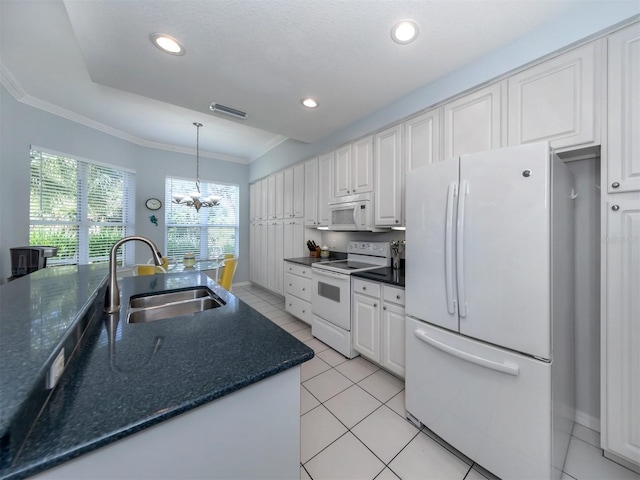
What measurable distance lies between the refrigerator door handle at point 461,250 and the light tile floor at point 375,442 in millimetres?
889

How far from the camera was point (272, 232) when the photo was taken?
4.64 meters

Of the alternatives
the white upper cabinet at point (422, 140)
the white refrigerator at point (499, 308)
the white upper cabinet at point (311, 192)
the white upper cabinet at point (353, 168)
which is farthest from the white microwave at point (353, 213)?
the white refrigerator at point (499, 308)

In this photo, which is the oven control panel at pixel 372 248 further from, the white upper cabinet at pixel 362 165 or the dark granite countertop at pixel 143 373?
the dark granite countertop at pixel 143 373

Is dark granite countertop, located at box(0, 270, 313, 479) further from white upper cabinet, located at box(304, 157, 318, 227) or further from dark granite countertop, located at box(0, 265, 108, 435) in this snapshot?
white upper cabinet, located at box(304, 157, 318, 227)

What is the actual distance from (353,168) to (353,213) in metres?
0.57

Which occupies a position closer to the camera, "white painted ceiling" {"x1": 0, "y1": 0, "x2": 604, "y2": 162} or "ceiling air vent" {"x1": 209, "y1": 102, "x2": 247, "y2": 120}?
"white painted ceiling" {"x1": 0, "y1": 0, "x2": 604, "y2": 162}

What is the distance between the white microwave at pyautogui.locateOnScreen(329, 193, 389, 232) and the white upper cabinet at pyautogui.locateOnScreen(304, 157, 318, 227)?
→ 432 millimetres

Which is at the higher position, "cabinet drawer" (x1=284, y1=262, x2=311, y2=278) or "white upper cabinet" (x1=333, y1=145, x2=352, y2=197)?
"white upper cabinet" (x1=333, y1=145, x2=352, y2=197)

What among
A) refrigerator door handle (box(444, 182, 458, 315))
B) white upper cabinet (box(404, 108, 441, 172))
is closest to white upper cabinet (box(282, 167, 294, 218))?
white upper cabinet (box(404, 108, 441, 172))

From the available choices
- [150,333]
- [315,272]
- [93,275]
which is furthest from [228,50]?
[315,272]

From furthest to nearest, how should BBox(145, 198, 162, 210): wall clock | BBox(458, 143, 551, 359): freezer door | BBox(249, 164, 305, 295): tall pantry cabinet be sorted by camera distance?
BBox(145, 198, 162, 210): wall clock < BBox(249, 164, 305, 295): tall pantry cabinet < BBox(458, 143, 551, 359): freezer door

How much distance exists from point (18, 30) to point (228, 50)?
1.87 m

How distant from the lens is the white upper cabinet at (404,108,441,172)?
2131 millimetres

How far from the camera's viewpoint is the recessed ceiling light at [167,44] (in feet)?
5.44
